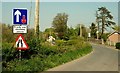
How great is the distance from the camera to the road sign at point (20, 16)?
12.6m

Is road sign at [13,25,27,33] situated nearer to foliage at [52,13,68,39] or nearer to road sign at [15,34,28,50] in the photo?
road sign at [15,34,28,50]

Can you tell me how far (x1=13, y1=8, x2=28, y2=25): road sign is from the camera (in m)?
12.6

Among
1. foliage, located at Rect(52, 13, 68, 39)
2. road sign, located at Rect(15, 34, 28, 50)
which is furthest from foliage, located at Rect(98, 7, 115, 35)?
road sign, located at Rect(15, 34, 28, 50)

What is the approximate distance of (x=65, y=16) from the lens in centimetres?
7750

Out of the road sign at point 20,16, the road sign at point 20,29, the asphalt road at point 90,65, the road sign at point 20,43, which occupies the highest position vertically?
the road sign at point 20,16

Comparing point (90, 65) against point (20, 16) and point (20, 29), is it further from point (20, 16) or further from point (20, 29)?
point (20, 16)

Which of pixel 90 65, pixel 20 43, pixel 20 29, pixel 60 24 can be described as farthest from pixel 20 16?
pixel 60 24

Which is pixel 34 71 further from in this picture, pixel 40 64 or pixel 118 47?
pixel 118 47

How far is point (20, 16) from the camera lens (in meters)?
12.7

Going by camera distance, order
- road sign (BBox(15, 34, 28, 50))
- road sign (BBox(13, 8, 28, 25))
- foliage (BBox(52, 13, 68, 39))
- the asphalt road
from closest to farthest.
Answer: road sign (BBox(13, 8, 28, 25))
road sign (BBox(15, 34, 28, 50))
the asphalt road
foliage (BBox(52, 13, 68, 39))

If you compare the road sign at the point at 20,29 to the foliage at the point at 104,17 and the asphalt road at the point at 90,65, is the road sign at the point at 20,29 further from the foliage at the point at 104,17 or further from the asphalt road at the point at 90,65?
the foliage at the point at 104,17

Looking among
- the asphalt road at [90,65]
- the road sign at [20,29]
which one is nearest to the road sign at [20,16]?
the road sign at [20,29]

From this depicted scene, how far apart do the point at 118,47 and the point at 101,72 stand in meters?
39.4

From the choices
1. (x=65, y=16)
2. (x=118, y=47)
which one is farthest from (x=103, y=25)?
(x=118, y=47)
